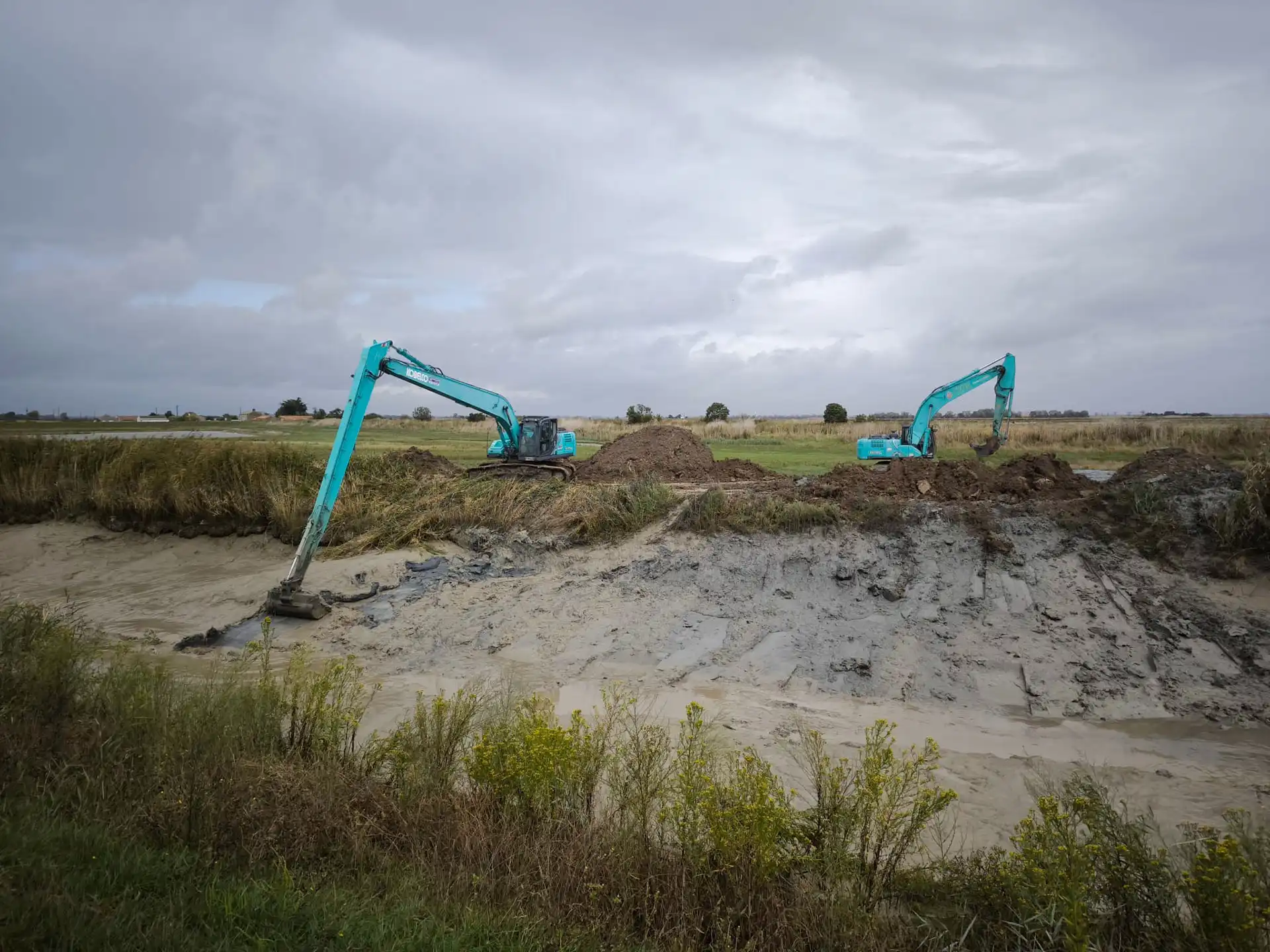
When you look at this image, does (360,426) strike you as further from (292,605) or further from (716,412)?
(716,412)

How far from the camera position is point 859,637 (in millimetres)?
10250

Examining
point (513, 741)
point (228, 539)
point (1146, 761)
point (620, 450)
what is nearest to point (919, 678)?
point (1146, 761)

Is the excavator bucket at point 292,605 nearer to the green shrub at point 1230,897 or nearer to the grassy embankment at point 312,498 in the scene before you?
the grassy embankment at point 312,498

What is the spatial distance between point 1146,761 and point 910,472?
287 inches

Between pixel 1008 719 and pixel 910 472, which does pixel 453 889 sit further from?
pixel 910 472

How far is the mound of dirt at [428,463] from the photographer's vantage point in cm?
1736

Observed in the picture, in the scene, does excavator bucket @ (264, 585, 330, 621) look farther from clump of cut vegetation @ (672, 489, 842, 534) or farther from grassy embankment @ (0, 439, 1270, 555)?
clump of cut vegetation @ (672, 489, 842, 534)

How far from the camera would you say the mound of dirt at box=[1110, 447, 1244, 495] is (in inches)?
448

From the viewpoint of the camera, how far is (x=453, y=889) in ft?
12.6

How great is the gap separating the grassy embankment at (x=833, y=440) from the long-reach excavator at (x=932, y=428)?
2.11 m

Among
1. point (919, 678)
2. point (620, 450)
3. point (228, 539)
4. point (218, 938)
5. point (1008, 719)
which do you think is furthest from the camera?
point (620, 450)

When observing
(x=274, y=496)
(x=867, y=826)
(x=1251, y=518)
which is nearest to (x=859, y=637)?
(x=1251, y=518)

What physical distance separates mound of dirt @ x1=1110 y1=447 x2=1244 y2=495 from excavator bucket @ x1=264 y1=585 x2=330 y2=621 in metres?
13.4

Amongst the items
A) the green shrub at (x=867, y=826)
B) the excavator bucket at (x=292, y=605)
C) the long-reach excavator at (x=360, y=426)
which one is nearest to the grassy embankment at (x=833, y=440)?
the long-reach excavator at (x=360, y=426)
